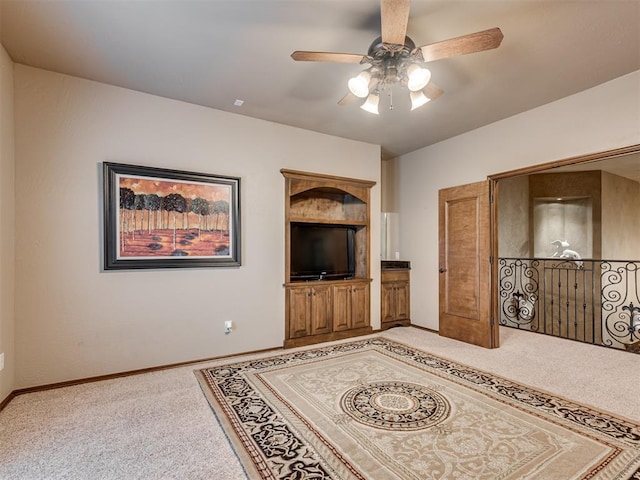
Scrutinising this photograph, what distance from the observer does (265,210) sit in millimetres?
4000

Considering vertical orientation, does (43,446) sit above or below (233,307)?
below

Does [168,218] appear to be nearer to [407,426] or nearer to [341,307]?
[341,307]

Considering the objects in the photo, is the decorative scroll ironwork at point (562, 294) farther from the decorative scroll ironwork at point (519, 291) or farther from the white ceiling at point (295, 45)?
the white ceiling at point (295, 45)

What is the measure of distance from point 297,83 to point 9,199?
263cm

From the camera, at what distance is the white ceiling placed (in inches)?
84.4

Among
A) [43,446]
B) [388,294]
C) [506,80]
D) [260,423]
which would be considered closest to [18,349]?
[43,446]

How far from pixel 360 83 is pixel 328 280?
277 centimetres

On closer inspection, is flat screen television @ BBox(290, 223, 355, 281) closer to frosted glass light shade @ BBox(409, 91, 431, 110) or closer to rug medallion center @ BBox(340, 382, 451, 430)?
rug medallion center @ BBox(340, 382, 451, 430)

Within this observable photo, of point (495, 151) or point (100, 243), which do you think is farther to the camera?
point (495, 151)

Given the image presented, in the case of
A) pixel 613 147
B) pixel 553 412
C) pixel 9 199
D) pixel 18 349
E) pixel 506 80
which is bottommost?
pixel 553 412

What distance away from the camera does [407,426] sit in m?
2.23

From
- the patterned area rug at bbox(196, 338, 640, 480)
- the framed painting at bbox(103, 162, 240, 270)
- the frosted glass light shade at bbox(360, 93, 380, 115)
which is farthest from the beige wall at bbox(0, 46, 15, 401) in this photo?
the frosted glass light shade at bbox(360, 93, 380, 115)

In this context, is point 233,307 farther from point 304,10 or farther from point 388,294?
point 304,10

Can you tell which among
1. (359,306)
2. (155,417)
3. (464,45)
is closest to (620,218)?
(359,306)
